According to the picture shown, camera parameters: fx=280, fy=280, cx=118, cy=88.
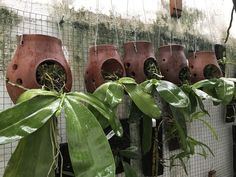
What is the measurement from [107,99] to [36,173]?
36 centimetres

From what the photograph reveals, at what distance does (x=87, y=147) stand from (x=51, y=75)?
449 millimetres

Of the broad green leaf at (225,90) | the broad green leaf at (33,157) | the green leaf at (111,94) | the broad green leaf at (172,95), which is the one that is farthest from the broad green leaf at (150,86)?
the broad green leaf at (33,157)

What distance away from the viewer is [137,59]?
4.20ft

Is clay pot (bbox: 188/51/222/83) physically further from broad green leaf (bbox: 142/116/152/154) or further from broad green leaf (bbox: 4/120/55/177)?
broad green leaf (bbox: 4/120/55/177)

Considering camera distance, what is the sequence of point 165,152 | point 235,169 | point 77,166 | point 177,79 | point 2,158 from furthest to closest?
1. point 235,169
2. point 165,152
3. point 177,79
4. point 2,158
5. point 77,166

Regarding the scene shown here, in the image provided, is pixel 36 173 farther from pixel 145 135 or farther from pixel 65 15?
pixel 65 15

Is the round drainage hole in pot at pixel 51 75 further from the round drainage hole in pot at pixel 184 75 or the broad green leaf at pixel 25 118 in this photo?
the round drainage hole in pot at pixel 184 75

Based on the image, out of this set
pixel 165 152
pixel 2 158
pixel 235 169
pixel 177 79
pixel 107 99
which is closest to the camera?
pixel 107 99

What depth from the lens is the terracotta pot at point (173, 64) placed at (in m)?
1.40

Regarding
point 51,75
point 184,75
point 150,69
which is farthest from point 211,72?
point 51,75

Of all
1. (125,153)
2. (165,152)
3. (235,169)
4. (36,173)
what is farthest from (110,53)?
(235,169)

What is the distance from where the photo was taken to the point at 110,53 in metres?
1.18

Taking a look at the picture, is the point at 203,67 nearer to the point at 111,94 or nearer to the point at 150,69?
the point at 150,69

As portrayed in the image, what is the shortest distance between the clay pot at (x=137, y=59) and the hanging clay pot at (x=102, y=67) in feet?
0.31
